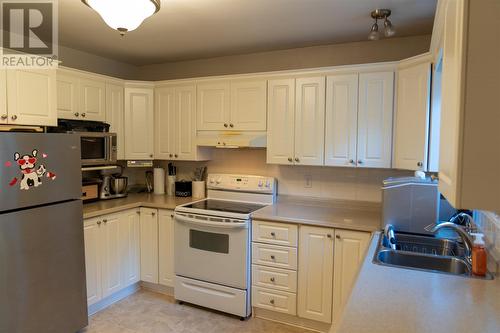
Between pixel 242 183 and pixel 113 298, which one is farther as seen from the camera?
pixel 242 183

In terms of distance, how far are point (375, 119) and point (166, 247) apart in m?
2.26

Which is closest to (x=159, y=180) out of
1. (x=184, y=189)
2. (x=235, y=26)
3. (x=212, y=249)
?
(x=184, y=189)

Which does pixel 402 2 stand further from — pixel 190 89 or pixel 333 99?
pixel 190 89

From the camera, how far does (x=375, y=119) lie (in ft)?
9.20

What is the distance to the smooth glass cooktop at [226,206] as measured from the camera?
122 inches

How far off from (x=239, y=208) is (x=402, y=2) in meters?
2.08

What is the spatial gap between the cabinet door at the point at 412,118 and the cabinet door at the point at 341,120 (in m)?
0.34

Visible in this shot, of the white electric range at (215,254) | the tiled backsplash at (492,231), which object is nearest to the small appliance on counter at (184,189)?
the white electric range at (215,254)

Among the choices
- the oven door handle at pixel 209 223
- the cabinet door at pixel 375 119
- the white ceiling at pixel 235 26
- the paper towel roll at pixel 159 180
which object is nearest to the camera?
the white ceiling at pixel 235 26

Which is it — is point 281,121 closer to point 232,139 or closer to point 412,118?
point 232,139

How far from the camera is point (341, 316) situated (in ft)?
4.11

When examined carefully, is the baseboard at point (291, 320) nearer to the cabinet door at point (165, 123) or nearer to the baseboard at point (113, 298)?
the baseboard at point (113, 298)

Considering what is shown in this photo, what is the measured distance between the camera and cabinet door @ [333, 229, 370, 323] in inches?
101

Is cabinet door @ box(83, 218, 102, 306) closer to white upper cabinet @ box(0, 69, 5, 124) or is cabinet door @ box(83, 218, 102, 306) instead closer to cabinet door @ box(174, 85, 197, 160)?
white upper cabinet @ box(0, 69, 5, 124)
